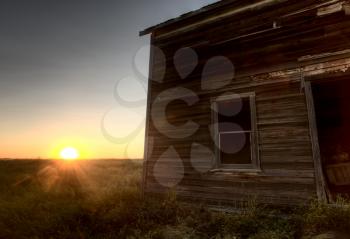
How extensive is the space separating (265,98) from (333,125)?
4379 millimetres

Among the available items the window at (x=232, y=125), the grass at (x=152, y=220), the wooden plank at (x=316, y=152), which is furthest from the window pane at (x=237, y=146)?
the wooden plank at (x=316, y=152)

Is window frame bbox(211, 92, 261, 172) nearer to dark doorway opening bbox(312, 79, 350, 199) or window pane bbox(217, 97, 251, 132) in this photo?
window pane bbox(217, 97, 251, 132)

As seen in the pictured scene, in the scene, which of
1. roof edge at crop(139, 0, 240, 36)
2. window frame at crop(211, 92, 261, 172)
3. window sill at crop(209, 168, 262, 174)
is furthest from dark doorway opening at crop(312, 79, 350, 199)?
roof edge at crop(139, 0, 240, 36)

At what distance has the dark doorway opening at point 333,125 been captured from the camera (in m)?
8.32

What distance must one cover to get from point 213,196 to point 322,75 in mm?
4273

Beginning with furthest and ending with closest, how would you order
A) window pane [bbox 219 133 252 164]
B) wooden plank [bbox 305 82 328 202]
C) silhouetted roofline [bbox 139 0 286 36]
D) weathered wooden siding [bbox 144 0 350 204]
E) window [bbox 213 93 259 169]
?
window pane [bbox 219 133 252 164] → silhouetted roofline [bbox 139 0 286 36] → window [bbox 213 93 259 169] → weathered wooden siding [bbox 144 0 350 204] → wooden plank [bbox 305 82 328 202]

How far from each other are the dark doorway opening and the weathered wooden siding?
8.12 ft

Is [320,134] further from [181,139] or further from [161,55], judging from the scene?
[161,55]

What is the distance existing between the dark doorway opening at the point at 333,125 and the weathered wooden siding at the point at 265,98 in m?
2.48

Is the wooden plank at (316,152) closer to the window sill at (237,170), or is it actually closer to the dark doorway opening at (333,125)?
the window sill at (237,170)

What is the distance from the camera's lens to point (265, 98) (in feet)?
22.9

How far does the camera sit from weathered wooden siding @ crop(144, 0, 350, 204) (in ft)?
20.5

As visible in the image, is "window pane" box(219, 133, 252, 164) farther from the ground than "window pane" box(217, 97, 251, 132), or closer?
closer

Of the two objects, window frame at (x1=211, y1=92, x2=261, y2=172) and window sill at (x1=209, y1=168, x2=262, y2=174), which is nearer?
window sill at (x1=209, y1=168, x2=262, y2=174)
